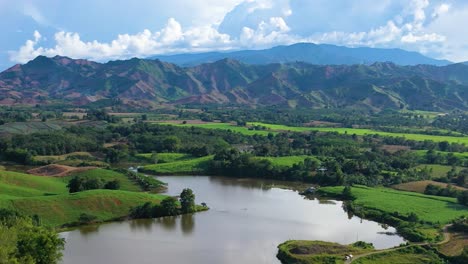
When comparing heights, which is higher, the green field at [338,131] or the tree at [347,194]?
the green field at [338,131]

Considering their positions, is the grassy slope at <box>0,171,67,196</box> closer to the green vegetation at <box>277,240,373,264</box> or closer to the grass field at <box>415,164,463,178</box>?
the green vegetation at <box>277,240,373,264</box>

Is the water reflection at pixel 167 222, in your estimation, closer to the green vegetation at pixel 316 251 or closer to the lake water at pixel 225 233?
the lake water at pixel 225 233

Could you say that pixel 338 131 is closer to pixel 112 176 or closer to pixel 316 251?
pixel 112 176

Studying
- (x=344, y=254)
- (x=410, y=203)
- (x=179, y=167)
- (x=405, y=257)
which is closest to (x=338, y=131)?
(x=179, y=167)

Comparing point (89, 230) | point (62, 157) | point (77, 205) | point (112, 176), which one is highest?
point (62, 157)

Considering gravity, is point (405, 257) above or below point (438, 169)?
below

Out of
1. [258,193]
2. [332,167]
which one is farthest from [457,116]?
[258,193]

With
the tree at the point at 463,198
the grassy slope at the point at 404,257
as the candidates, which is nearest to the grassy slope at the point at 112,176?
the grassy slope at the point at 404,257
